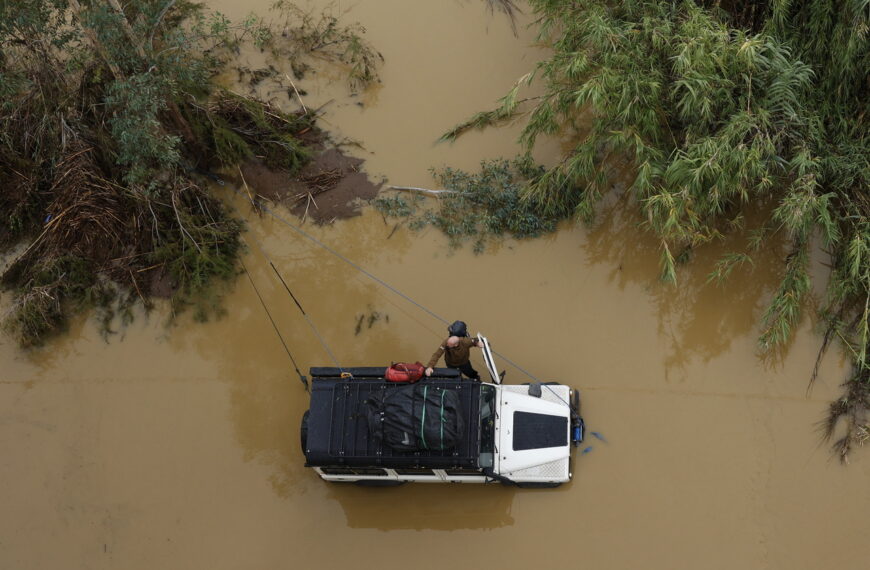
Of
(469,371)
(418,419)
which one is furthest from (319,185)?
(418,419)

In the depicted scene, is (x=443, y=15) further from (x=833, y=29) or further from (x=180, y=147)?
(x=833, y=29)

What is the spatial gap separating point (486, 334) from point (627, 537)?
2.55 meters

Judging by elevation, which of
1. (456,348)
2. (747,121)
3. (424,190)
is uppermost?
(747,121)

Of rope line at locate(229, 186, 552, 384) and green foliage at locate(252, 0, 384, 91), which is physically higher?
green foliage at locate(252, 0, 384, 91)

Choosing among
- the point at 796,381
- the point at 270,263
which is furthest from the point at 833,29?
the point at 270,263

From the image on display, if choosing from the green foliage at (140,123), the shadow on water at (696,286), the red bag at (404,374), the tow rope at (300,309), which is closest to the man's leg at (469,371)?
the red bag at (404,374)

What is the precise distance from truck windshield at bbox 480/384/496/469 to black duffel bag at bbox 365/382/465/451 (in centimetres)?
32

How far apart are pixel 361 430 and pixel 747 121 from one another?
4.77 metres

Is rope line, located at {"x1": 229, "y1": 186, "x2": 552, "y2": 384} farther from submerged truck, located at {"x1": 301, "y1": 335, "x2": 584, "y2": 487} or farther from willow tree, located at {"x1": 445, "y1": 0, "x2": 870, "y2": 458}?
willow tree, located at {"x1": 445, "y1": 0, "x2": 870, "y2": 458}

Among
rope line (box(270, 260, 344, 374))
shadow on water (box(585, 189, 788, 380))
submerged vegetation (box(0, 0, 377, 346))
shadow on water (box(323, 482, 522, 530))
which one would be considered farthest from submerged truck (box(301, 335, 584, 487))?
submerged vegetation (box(0, 0, 377, 346))

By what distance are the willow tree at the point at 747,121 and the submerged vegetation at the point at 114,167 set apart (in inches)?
149

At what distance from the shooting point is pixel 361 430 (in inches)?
277

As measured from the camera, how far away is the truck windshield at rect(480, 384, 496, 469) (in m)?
7.07

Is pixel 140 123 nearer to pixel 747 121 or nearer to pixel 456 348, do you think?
pixel 456 348
